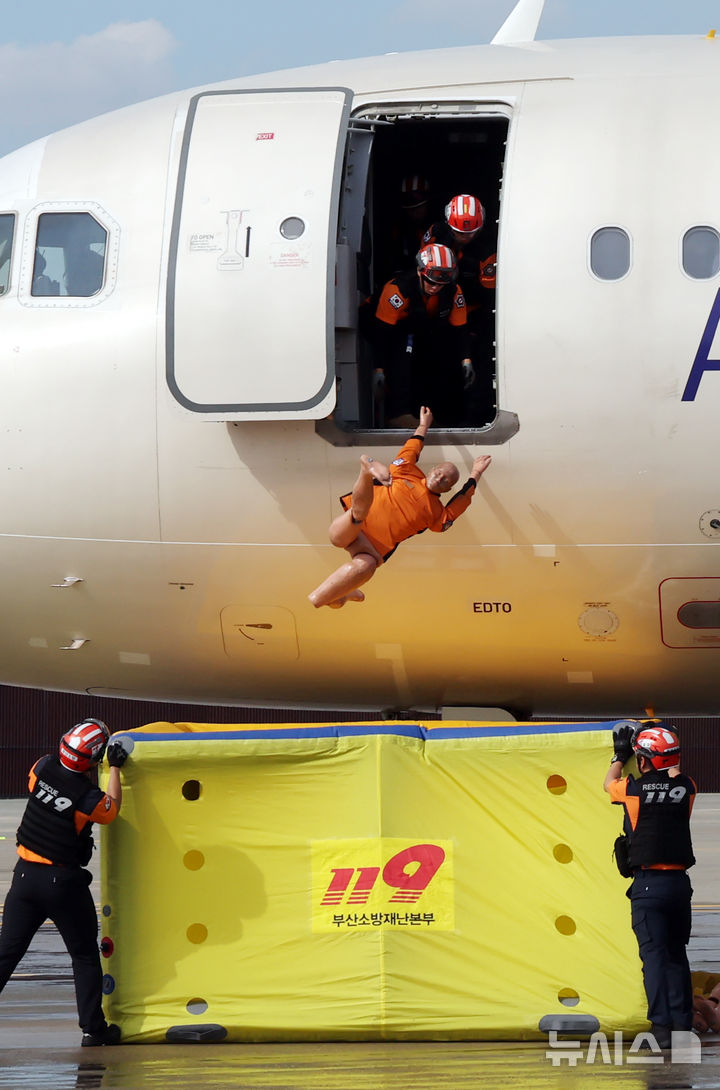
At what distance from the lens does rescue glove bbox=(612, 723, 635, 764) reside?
33.4ft

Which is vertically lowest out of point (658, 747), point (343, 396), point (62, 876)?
point (62, 876)

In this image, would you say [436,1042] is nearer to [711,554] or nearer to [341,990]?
[341,990]

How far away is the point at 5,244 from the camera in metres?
12.1

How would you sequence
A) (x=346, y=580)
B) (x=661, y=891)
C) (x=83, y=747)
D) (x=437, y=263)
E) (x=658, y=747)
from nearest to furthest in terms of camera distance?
(x=661, y=891) < (x=658, y=747) < (x=83, y=747) < (x=346, y=580) < (x=437, y=263)

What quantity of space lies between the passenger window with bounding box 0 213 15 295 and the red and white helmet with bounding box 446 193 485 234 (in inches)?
148

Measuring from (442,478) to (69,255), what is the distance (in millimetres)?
3793

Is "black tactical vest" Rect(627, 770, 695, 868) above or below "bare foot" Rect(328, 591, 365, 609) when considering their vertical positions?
below

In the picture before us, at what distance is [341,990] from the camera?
10.2 meters

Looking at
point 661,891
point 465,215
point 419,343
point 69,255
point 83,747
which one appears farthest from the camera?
point 419,343

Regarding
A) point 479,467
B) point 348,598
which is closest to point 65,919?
point 348,598

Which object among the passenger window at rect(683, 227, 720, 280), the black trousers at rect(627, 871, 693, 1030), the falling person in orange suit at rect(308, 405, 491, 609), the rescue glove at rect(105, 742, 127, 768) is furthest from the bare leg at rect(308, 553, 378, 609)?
the passenger window at rect(683, 227, 720, 280)

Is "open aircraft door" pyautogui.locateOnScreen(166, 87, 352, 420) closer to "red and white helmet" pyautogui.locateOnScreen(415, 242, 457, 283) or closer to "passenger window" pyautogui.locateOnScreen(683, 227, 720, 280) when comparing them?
"red and white helmet" pyautogui.locateOnScreen(415, 242, 457, 283)

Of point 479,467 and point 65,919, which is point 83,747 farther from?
point 479,467

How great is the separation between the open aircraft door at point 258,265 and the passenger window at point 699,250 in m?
2.76
